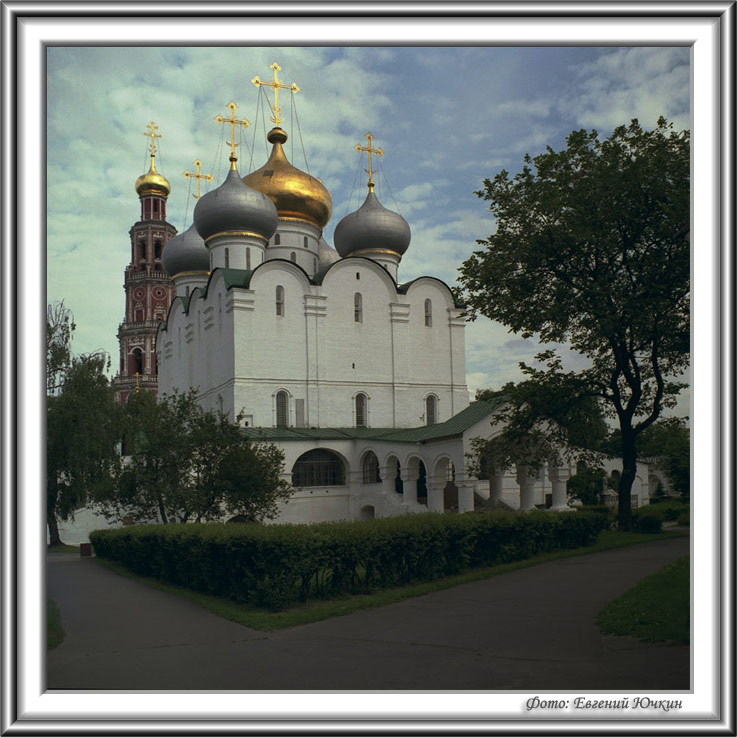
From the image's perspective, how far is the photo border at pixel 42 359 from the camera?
6512mm

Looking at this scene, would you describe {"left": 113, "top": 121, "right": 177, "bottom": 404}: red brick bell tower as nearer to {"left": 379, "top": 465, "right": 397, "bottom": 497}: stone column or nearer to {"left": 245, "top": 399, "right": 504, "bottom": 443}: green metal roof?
{"left": 245, "top": 399, "right": 504, "bottom": 443}: green metal roof

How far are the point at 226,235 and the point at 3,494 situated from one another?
30.6 m

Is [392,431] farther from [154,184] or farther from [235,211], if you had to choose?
[154,184]

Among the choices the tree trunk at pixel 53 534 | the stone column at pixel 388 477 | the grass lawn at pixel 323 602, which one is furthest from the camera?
the stone column at pixel 388 477

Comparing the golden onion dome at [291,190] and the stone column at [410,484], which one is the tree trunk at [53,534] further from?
the golden onion dome at [291,190]

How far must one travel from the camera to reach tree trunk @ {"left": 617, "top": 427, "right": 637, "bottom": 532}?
1995 centimetres

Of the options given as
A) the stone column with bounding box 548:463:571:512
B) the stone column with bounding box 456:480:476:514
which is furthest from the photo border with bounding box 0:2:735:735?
the stone column with bounding box 548:463:571:512

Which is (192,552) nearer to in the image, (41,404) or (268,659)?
(268,659)

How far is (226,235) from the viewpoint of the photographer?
119ft

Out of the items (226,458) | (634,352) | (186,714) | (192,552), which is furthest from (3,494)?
(634,352)

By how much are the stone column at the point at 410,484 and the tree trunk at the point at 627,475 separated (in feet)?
31.0

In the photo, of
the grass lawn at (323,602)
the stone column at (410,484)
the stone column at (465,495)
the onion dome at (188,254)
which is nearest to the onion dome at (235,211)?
the onion dome at (188,254)

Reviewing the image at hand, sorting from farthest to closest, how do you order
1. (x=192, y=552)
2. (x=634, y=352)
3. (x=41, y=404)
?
(x=634, y=352) < (x=192, y=552) < (x=41, y=404)

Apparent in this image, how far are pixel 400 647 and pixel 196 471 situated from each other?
1384 centimetres
